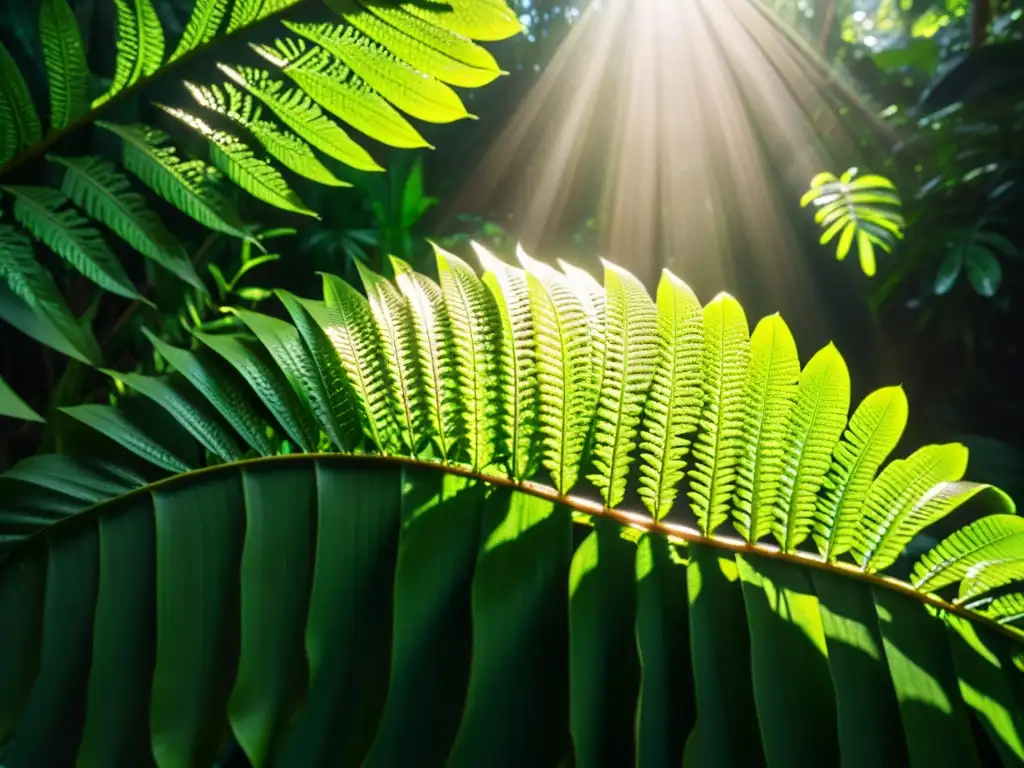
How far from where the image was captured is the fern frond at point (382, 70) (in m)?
0.58

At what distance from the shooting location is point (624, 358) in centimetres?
51

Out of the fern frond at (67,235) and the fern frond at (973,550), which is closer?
the fern frond at (973,550)

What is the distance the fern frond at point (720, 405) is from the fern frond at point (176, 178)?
397mm

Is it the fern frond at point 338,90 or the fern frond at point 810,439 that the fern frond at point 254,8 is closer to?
the fern frond at point 338,90

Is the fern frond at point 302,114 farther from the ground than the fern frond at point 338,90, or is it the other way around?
the fern frond at point 338,90

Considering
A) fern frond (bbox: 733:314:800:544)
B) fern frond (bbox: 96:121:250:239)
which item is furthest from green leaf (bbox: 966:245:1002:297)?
fern frond (bbox: 96:121:250:239)

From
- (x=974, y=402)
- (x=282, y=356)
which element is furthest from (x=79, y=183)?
(x=974, y=402)

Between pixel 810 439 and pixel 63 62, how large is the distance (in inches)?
25.5

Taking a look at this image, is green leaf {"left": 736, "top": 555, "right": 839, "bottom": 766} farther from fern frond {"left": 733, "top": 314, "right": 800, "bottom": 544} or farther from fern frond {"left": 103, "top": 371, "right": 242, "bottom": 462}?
fern frond {"left": 103, "top": 371, "right": 242, "bottom": 462}

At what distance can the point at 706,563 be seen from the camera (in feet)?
1.66

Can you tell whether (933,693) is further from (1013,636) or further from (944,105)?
(944,105)

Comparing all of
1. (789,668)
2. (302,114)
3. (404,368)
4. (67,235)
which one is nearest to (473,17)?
(302,114)

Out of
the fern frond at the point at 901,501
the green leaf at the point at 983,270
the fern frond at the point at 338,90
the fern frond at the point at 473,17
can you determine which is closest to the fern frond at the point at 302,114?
A: the fern frond at the point at 338,90

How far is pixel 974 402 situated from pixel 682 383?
6.02ft
